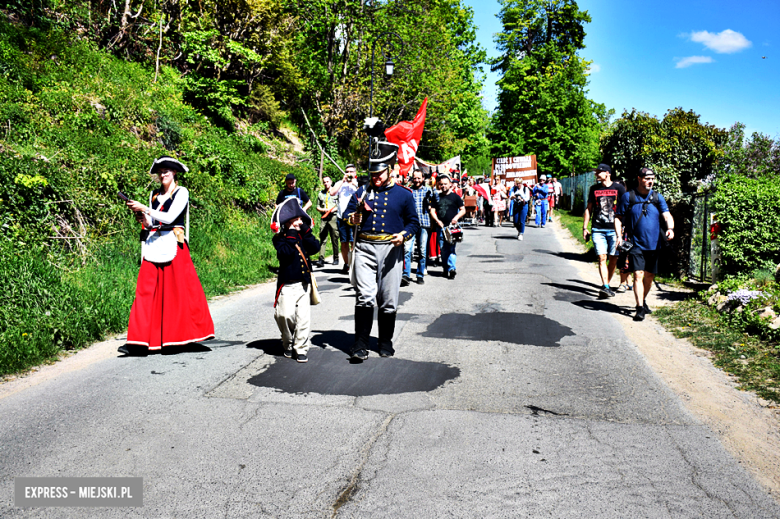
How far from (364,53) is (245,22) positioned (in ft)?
33.5

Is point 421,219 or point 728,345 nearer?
point 728,345

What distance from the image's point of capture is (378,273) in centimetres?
633

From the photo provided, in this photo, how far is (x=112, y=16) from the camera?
18.7 meters

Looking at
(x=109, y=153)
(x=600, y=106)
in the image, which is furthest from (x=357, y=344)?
(x=600, y=106)

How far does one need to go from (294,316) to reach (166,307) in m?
1.36

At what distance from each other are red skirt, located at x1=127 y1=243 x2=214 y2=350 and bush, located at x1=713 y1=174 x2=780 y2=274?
751 centimetres

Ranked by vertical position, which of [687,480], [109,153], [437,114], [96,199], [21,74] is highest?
[437,114]

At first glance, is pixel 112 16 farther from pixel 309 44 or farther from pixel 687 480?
pixel 687 480

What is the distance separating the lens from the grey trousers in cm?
623

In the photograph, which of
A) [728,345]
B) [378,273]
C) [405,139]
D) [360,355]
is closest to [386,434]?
[360,355]

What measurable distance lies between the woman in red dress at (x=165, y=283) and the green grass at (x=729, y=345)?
5357 millimetres

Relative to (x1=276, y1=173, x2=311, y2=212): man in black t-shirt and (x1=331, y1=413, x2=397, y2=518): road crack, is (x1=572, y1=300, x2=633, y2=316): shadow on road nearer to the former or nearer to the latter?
(x1=276, y1=173, x2=311, y2=212): man in black t-shirt

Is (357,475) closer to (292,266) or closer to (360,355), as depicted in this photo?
(360,355)

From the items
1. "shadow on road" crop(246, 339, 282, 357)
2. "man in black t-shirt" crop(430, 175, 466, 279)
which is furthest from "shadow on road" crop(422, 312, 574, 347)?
"man in black t-shirt" crop(430, 175, 466, 279)
